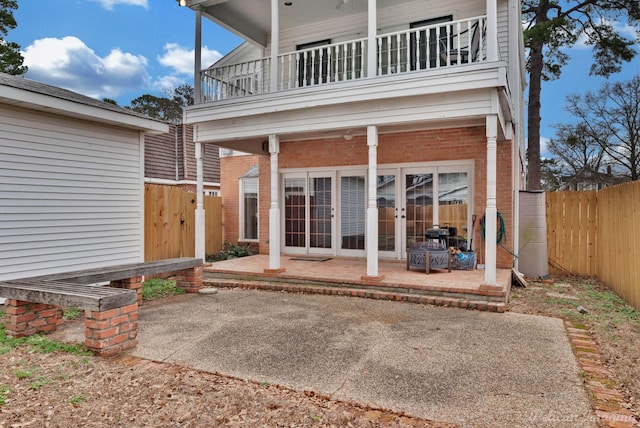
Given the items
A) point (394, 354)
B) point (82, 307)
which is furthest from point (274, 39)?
point (394, 354)

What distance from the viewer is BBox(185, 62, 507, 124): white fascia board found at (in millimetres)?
5359

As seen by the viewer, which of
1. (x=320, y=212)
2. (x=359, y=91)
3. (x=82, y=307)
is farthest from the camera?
(x=320, y=212)

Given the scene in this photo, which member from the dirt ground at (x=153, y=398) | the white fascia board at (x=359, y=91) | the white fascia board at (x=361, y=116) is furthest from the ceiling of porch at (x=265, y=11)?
the dirt ground at (x=153, y=398)

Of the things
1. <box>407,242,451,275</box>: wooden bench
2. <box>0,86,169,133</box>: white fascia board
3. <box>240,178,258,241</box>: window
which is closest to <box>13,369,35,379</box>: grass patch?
<box>0,86,169,133</box>: white fascia board

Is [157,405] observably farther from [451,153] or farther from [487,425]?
[451,153]

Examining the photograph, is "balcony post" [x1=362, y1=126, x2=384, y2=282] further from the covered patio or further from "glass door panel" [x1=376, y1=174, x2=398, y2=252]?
"glass door panel" [x1=376, y1=174, x2=398, y2=252]

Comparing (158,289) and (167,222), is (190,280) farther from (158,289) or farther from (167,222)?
(167,222)

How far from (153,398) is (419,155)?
678 centimetres

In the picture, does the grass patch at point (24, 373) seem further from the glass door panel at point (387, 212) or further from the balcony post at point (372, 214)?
the glass door panel at point (387, 212)

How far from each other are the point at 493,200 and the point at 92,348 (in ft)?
16.9

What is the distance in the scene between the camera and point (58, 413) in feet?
8.50

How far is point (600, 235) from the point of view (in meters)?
7.57

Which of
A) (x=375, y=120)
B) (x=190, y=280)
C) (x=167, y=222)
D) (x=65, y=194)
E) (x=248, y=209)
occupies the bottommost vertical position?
(x=190, y=280)

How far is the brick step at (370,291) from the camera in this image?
5379 mm
